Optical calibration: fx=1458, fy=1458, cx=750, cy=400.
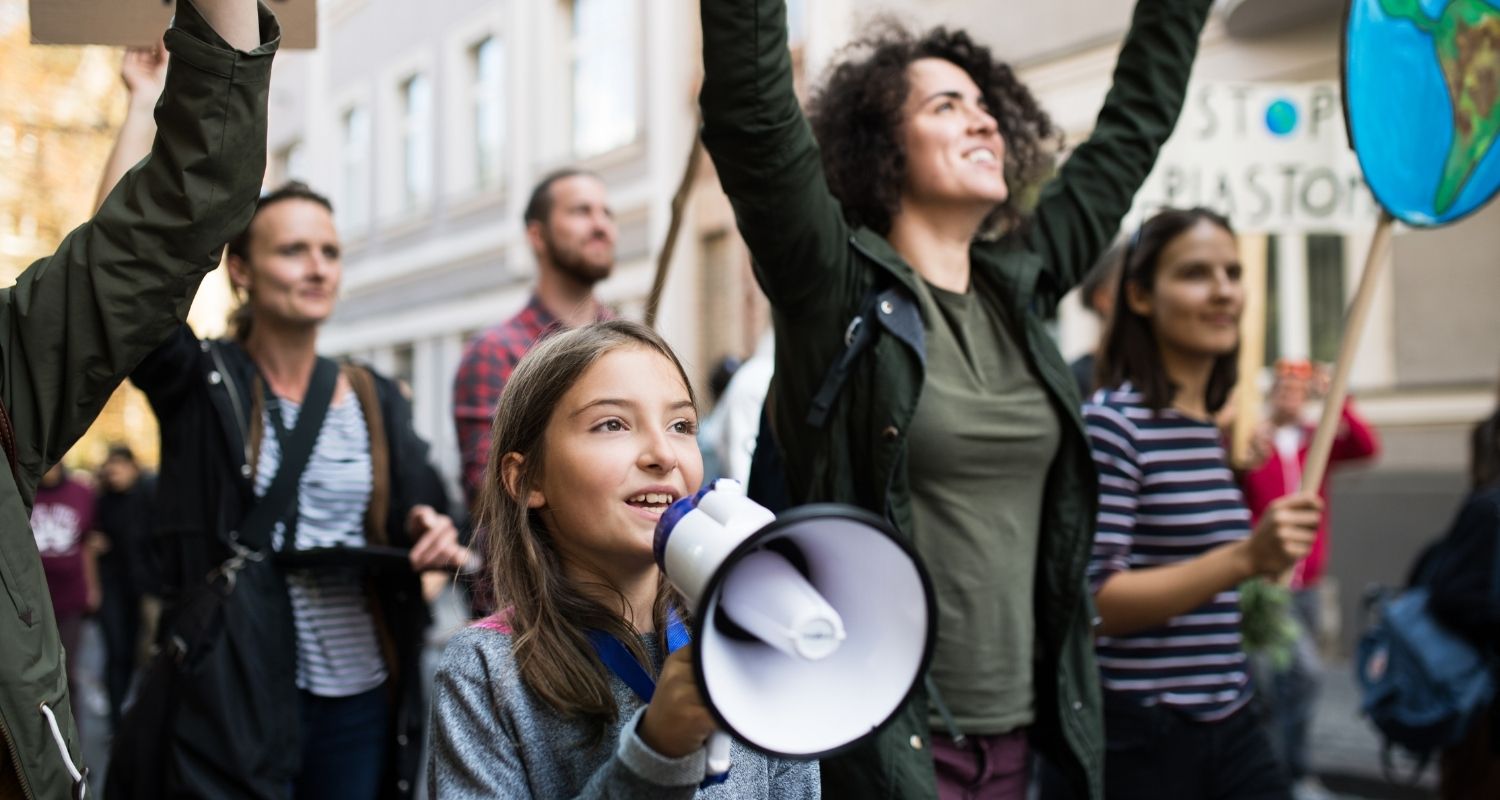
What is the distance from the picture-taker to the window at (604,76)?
15891 mm

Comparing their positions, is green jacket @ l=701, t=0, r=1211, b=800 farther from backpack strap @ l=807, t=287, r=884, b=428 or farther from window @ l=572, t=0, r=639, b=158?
window @ l=572, t=0, r=639, b=158

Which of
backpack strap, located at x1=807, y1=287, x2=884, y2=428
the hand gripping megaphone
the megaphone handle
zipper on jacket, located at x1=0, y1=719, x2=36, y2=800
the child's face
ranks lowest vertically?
zipper on jacket, located at x1=0, y1=719, x2=36, y2=800

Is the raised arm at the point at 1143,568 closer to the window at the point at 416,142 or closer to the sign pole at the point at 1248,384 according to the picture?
the sign pole at the point at 1248,384

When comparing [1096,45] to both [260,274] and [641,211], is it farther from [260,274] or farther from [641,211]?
[260,274]

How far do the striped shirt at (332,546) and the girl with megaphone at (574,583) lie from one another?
1250 mm

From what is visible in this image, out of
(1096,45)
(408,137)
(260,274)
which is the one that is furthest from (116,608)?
(408,137)

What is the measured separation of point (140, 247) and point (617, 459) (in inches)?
23.5

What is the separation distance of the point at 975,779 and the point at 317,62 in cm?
2246

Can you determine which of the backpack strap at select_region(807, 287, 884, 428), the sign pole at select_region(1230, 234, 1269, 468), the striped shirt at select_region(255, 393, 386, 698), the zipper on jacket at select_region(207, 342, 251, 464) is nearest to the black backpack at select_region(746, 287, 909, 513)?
the backpack strap at select_region(807, 287, 884, 428)

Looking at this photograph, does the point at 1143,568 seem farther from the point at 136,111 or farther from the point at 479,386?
the point at 136,111

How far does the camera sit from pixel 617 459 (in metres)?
1.66

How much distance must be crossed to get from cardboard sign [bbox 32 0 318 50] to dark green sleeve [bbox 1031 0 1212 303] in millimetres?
1512

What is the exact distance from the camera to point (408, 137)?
20859 mm

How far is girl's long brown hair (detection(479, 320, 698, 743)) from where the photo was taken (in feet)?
5.20
